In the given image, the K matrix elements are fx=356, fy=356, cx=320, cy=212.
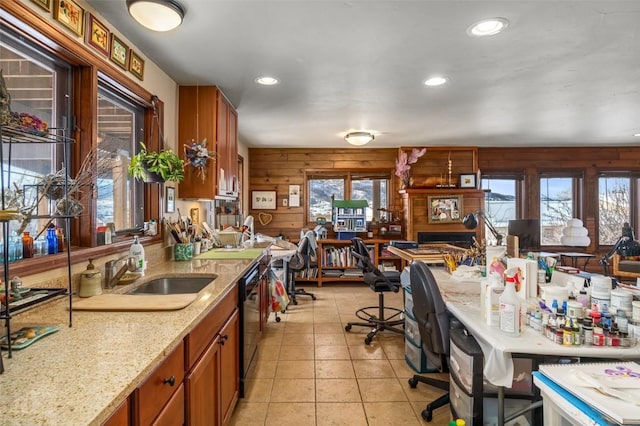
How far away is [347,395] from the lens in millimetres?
2355

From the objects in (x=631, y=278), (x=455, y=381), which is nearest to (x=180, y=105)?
(x=455, y=381)

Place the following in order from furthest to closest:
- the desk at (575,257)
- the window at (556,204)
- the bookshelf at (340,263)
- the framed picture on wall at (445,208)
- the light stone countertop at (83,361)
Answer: the window at (556,204) → the bookshelf at (340,263) → the framed picture on wall at (445,208) → the desk at (575,257) → the light stone countertop at (83,361)

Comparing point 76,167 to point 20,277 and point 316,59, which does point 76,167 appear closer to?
point 20,277

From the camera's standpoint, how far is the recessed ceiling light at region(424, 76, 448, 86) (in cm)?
281

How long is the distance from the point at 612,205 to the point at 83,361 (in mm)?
7395

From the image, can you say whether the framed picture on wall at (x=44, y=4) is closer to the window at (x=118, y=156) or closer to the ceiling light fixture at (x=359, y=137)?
the window at (x=118, y=156)

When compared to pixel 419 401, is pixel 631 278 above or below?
above

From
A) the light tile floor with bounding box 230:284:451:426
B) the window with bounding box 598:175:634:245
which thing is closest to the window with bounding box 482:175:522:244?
the window with bounding box 598:175:634:245

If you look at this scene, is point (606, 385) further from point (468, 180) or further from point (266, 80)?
point (468, 180)

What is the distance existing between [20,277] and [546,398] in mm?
1930

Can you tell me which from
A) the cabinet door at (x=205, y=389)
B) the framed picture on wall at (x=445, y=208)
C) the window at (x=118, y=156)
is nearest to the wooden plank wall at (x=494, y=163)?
the framed picture on wall at (x=445, y=208)

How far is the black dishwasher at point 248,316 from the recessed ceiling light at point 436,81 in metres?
1.99

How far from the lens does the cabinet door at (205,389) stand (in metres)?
1.35

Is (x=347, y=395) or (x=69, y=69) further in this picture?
(x=347, y=395)
